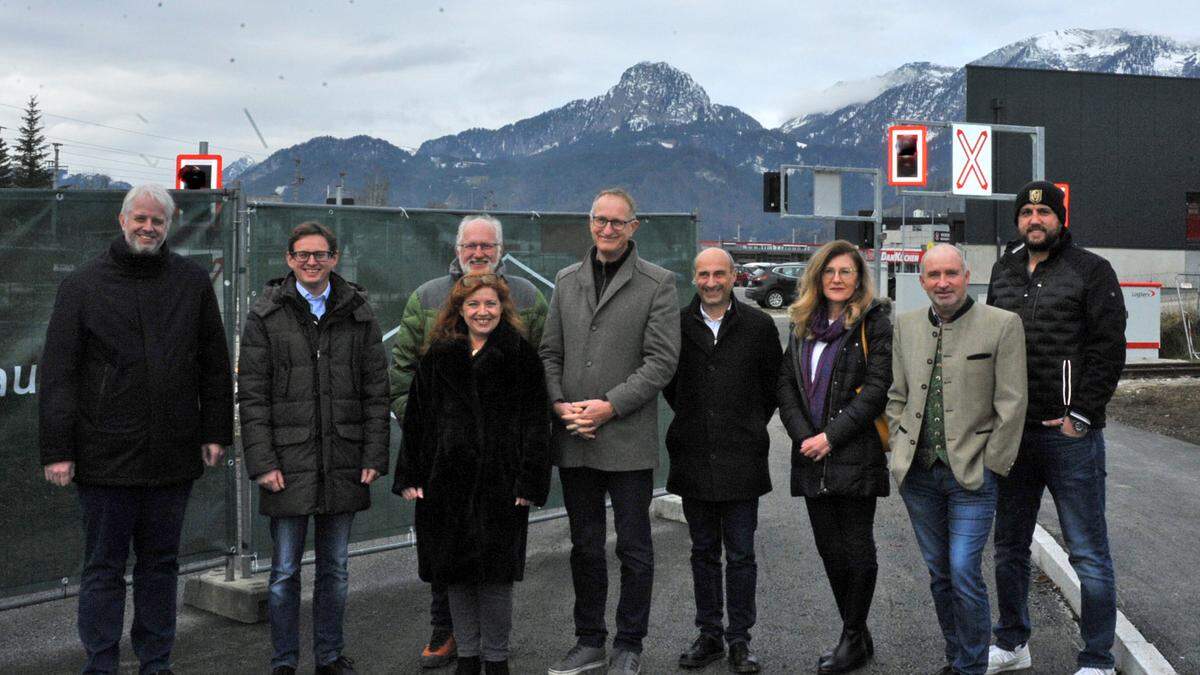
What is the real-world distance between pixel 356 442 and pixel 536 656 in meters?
1.39

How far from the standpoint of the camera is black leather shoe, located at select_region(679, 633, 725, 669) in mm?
5320

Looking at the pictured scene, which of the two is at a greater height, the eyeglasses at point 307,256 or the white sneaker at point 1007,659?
the eyeglasses at point 307,256

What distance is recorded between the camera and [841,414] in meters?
5.12

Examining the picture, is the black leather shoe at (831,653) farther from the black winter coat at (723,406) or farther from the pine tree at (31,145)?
the pine tree at (31,145)

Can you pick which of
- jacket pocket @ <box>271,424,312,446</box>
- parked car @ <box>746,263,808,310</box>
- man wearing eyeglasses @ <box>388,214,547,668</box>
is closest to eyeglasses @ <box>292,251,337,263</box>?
man wearing eyeglasses @ <box>388,214,547,668</box>

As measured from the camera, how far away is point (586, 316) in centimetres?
520

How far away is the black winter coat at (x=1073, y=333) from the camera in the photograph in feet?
15.7

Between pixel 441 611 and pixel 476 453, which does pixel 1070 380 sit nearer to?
pixel 476 453

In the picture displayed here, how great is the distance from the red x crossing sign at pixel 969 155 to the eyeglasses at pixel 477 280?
15927 millimetres

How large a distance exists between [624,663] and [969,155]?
1636cm

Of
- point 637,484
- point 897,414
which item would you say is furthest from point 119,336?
point 897,414

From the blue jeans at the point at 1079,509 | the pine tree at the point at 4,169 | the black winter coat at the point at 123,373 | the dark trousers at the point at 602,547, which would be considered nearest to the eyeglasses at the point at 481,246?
the dark trousers at the point at 602,547

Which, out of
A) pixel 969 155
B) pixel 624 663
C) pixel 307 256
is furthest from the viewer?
pixel 969 155

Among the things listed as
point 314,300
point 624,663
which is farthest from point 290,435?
point 624,663
